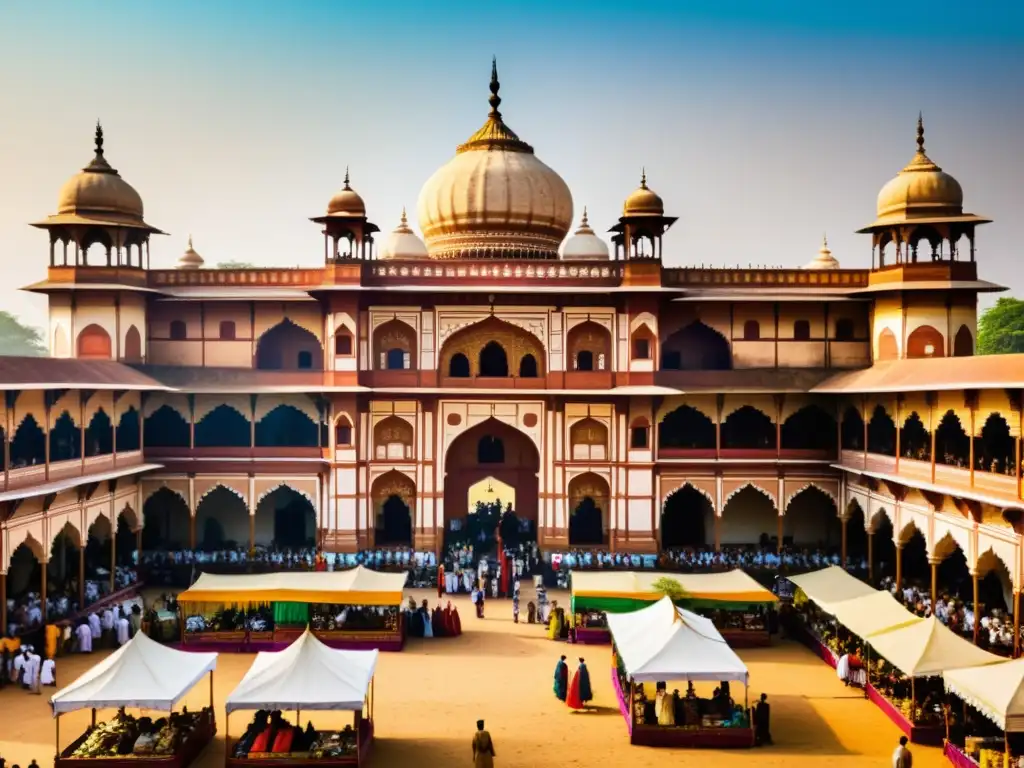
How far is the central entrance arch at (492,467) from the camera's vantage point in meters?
28.5

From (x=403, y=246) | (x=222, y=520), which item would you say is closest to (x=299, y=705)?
(x=222, y=520)

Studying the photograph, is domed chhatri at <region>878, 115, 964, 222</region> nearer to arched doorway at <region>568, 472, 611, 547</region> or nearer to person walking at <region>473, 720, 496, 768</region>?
arched doorway at <region>568, 472, 611, 547</region>

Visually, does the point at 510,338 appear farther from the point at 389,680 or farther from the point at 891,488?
the point at 389,680

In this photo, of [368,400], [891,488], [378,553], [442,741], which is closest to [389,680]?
[442,741]

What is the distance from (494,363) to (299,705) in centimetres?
1609

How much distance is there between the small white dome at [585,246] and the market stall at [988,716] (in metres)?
22.1

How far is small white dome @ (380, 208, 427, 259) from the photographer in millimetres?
33875

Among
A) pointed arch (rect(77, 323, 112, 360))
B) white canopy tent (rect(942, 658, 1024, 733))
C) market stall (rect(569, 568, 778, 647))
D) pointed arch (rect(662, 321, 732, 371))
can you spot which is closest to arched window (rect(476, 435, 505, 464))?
pointed arch (rect(662, 321, 732, 371))

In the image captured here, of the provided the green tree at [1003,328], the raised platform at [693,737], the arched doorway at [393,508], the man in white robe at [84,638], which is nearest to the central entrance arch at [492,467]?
the arched doorway at [393,508]

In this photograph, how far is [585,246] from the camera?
114 feet

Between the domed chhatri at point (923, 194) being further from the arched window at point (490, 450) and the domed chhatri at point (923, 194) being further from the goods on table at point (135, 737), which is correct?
the goods on table at point (135, 737)

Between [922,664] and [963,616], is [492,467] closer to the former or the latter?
[963,616]

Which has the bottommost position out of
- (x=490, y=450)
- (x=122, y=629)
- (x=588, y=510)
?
(x=122, y=629)

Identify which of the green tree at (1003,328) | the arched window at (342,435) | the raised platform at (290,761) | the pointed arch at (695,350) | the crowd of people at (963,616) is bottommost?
the raised platform at (290,761)
